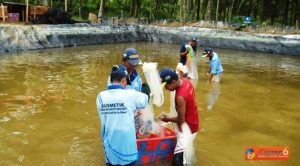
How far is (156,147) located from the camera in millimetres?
5500

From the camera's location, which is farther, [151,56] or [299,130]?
[151,56]

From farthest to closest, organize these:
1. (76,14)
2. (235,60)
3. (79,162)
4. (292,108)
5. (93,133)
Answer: (76,14) → (235,60) → (292,108) → (93,133) → (79,162)

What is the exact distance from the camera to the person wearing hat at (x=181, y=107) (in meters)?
5.16

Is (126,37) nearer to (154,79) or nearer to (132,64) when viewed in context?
(132,64)

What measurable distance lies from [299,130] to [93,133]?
4546 millimetres

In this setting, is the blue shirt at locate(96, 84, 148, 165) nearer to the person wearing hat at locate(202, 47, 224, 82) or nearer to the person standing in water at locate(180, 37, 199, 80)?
the person standing in water at locate(180, 37, 199, 80)

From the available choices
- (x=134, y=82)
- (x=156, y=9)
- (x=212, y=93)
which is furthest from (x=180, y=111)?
(x=156, y=9)

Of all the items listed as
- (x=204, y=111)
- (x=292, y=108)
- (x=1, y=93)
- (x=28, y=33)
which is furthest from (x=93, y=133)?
(x=28, y=33)

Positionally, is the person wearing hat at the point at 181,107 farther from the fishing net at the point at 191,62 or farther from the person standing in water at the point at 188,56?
the fishing net at the point at 191,62

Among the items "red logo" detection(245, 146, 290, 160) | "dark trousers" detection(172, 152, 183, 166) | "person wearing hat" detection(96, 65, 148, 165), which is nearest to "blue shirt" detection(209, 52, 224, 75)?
"red logo" detection(245, 146, 290, 160)

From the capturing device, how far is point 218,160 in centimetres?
634

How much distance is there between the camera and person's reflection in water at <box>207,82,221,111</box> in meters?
10.2

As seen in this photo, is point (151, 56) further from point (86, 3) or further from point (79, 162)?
point (86, 3)

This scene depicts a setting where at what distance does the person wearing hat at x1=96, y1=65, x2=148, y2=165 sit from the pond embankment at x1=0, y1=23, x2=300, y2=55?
15510 millimetres
